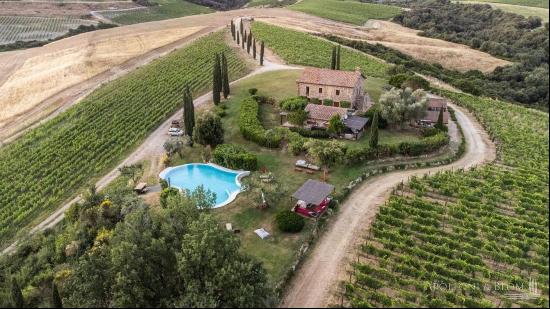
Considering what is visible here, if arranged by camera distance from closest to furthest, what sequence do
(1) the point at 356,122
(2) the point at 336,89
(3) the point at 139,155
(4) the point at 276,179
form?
1. (4) the point at 276,179
2. (3) the point at 139,155
3. (1) the point at 356,122
4. (2) the point at 336,89

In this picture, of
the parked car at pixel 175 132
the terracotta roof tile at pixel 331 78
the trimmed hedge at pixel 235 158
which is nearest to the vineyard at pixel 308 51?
the terracotta roof tile at pixel 331 78

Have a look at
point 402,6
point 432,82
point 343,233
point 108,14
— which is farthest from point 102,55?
point 402,6

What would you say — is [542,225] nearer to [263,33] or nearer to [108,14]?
[263,33]

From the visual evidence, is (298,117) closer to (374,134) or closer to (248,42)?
(374,134)

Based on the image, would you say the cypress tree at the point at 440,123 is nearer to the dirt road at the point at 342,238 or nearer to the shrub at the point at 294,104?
the dirt road at the point at 342,238

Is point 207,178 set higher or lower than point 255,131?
lower

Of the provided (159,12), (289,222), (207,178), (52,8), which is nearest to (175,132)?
(207,178)

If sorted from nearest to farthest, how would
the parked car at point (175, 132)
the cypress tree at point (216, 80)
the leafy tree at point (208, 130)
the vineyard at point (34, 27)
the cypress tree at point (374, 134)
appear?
the cypress tree at point (374, 134)
the leafy tree at point (208, 130)
the parked car at point (175, 132)
the cypress tree at point (216, 80)
the vineyard at point (34, 27)
